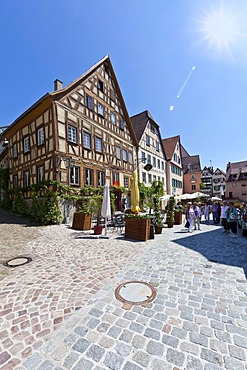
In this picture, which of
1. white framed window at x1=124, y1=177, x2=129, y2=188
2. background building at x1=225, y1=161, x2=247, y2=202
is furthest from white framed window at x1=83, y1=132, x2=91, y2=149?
background building at x1=225, y1=161, x2=247, y2=202

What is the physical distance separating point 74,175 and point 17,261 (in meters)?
8.11

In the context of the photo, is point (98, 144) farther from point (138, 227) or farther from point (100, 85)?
point (138, 227)

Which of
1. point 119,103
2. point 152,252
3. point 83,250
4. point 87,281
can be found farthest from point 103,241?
point 119,103

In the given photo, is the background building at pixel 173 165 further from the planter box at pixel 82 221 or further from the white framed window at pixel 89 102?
the planter box at pixel 82 221

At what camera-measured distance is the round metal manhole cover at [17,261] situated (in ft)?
16.2

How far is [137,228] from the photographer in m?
7.66

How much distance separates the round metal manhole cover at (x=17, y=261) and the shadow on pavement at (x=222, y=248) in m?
5.19

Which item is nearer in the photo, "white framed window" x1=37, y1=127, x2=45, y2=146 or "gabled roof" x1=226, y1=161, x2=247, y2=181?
"white framed window" x1=37, y1=127, x2=45, y2=146

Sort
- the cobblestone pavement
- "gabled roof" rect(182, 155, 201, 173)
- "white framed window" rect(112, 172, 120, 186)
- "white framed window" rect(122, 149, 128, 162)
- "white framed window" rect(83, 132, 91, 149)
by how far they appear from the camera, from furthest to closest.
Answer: "gabled roof" rect(182, 155, 201, 173) < "white framed window" rect(122, 149, 128, 162) < "white framed window" rect(112, 172, 120, 186) < "white framed window" rect(83, 132, 91, 149) < the cobblestone pavement

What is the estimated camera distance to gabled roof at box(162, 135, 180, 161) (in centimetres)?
2950

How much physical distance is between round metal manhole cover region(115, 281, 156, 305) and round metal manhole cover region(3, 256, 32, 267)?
10.1 feet

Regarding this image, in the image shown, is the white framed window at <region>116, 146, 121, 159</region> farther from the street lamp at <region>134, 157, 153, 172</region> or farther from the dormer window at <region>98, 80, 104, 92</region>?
the dormer window at <region>98, 80, 104, 92</region>

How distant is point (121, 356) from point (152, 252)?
155 inches

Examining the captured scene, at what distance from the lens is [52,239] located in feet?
25.4
